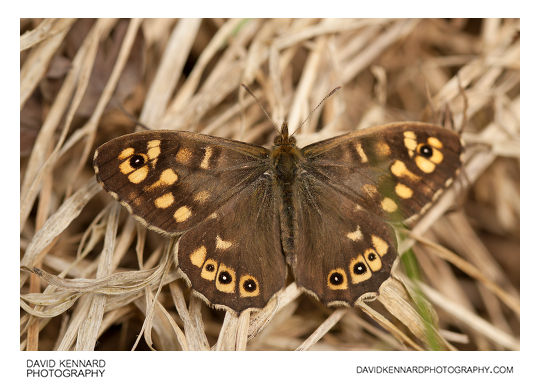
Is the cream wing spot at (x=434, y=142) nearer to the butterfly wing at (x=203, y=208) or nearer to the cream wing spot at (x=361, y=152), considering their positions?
the cream wing spot at (x=361, y=152)

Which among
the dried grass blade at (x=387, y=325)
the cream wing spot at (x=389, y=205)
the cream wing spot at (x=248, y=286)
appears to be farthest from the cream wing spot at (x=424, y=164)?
the cream wing spot at (x=248, y=286)

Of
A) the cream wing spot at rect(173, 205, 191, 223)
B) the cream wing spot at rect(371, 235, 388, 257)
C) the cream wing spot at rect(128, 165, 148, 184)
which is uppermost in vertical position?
the cream wing spot at rect(128, 165, 148, 184)

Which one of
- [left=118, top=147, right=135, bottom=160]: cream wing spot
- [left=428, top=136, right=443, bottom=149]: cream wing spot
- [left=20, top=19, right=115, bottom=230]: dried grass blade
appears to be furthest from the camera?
[left=20, top=19, right=115, bottom=230]: dried grass blade

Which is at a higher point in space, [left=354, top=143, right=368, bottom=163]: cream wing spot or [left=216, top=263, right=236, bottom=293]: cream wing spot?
[left=354, top=143, right=368, bottom=163]: cream wing spot

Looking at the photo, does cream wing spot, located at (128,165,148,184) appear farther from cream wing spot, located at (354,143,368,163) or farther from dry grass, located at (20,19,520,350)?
cream wing spot, located at (354,143,368,163)

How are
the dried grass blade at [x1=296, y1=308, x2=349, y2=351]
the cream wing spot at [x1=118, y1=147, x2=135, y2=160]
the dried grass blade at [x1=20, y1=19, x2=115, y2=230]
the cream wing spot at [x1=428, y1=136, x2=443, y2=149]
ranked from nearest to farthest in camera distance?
the cream wing spot at [x1=118, y1=147, x2=135, y2=160], the cream wing spot at [x1=428, y1=136, x2=443, y2=149], the dried grass blade at [x1=296, y1=308, x2=349, y2=351], the dried grass blade at [x1=20, y1=19, x2=115, y2=230]

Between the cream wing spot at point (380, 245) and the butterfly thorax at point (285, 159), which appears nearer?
the cream wing spot at point (380, 245)

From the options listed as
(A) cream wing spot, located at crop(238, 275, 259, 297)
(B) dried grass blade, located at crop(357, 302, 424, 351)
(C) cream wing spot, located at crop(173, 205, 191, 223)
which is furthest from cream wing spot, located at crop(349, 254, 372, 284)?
(C) cream wing spot, located at crop(173, 205, 191, 223)
